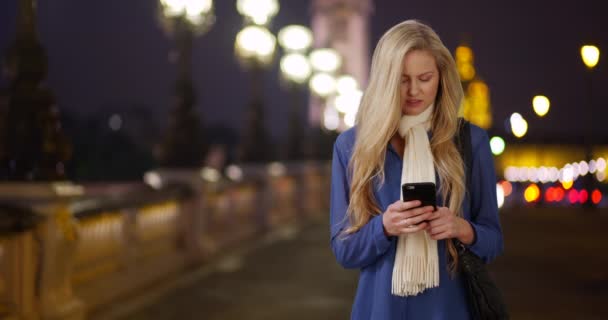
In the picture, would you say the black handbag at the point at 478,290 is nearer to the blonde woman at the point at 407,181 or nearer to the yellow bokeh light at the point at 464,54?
the blonde woman at the point at 407,181

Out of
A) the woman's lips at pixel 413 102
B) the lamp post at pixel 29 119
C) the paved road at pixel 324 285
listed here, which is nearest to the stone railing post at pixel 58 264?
the lamp post at pixel 29 119

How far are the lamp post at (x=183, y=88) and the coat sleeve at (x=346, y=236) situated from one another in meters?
13.0

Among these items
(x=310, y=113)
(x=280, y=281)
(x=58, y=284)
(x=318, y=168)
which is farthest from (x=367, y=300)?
(x=310, y=113)

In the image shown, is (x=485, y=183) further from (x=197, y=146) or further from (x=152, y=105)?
(x=152, y=105)

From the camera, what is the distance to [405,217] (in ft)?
9.80

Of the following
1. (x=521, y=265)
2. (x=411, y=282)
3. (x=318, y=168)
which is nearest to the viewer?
(x=411, y=282)

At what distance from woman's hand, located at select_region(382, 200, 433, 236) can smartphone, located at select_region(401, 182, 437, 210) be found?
2 centimetres

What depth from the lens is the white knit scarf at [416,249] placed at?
3.06m

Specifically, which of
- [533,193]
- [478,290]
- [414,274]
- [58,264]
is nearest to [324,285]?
[58,264]

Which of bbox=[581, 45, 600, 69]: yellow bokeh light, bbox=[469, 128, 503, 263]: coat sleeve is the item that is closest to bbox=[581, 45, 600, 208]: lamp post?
bbox=[581, 45, 600, 69]: yellow bokeh light

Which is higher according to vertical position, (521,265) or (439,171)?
(439,171)

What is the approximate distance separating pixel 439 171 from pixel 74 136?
108341 millimetres

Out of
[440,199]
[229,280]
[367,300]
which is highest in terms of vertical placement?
[440,199]

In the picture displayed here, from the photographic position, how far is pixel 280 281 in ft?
43.9
